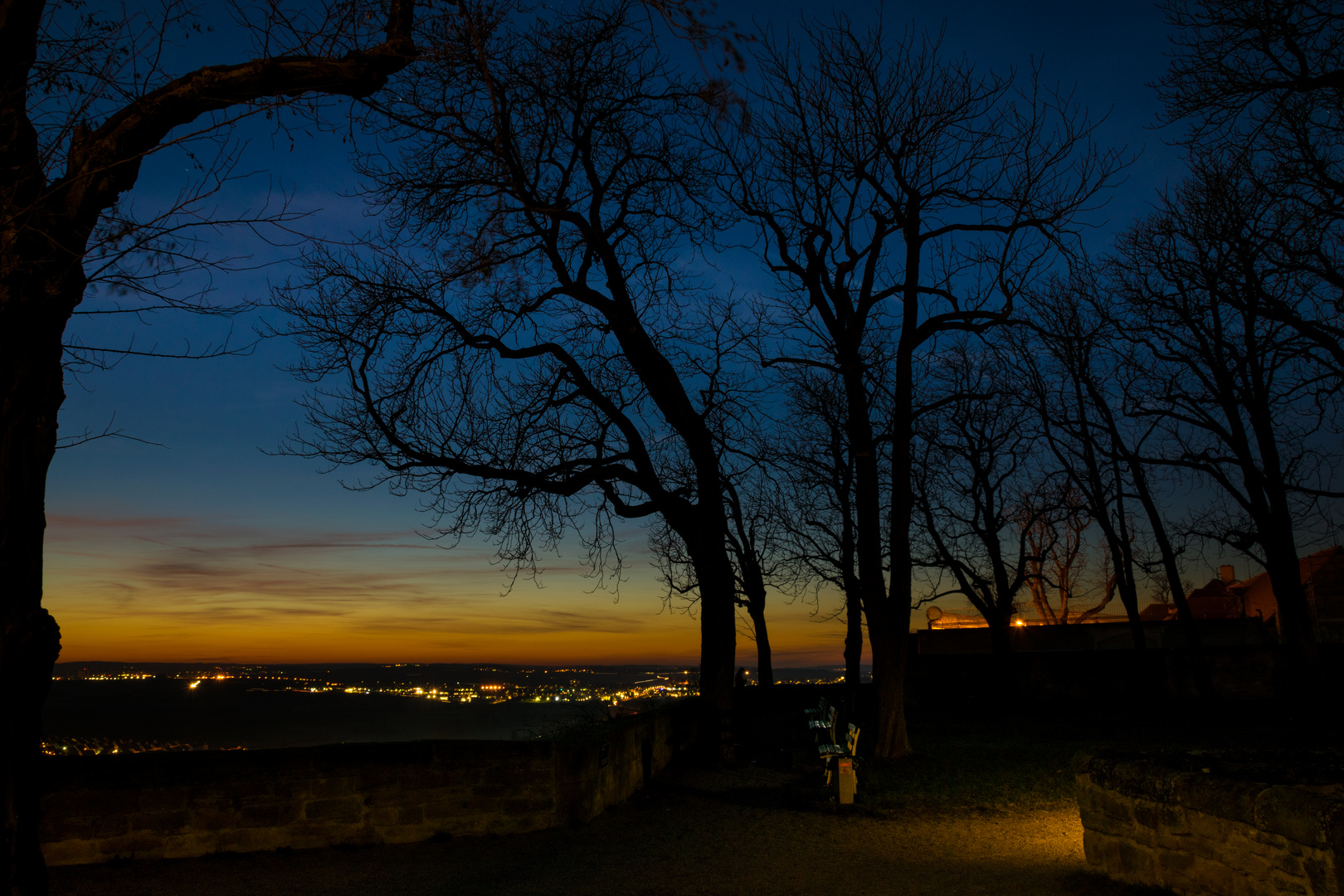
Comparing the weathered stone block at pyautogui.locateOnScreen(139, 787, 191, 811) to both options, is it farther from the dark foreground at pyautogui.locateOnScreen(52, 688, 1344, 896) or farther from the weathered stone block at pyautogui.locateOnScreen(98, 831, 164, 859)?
the dark foreground at pyautogui.locateOnScreen(52, 688, 1344, 896)

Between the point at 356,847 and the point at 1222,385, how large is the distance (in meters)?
16.6

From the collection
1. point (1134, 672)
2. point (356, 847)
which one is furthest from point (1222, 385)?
point (356, 847)

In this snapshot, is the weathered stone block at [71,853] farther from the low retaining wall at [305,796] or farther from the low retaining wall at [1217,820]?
the low retaining wall at [1217,820]

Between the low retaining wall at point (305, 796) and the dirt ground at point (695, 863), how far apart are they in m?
A: 0.16

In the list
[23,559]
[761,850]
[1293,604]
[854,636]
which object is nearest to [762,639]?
[854,636]

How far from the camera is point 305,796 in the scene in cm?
735

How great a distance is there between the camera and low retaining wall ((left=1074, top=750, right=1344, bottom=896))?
420cm

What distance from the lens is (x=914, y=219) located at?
12219 mm

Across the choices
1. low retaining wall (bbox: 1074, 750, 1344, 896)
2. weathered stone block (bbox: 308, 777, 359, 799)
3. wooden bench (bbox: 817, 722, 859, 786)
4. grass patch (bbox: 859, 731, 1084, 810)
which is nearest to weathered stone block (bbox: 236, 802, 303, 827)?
weathered stone block (bbox: 308, 777, 359, 799)

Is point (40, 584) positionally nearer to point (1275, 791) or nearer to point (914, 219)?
point (1275, 791)

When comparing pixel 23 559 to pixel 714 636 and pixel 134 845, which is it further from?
pixel 714 636

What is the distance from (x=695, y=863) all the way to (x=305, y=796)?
3.46 metres

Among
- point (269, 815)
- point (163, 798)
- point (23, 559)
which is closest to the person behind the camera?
point (23, 559)

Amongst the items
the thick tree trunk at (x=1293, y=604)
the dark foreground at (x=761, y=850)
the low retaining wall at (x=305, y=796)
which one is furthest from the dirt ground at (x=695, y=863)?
the thick tree trunk at (x=1293, y=604)
